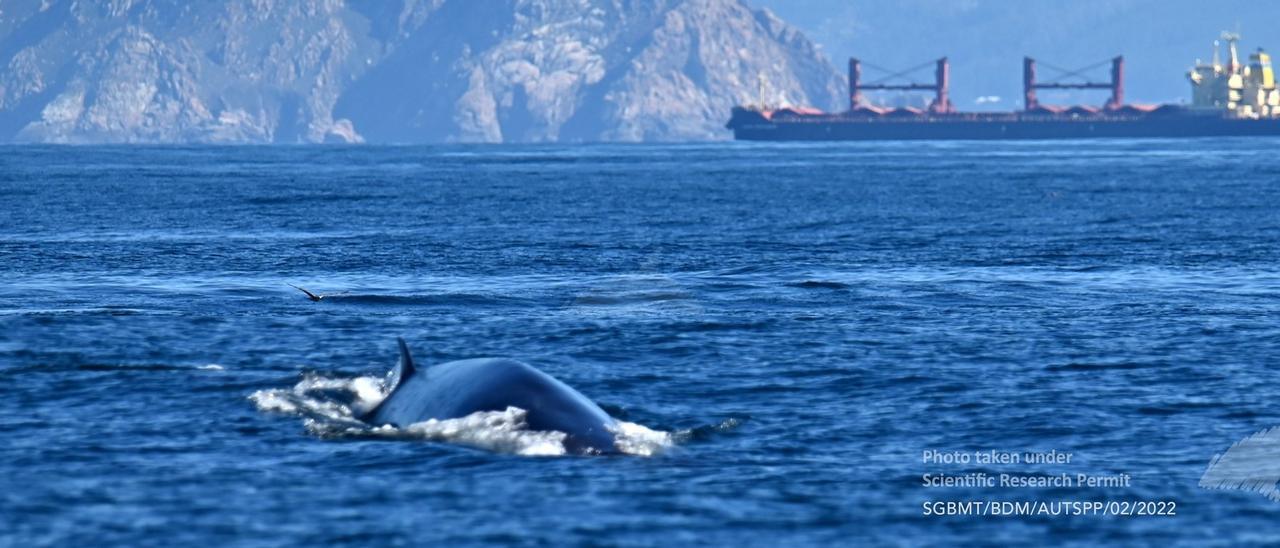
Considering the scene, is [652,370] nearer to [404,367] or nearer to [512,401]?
[404,367]

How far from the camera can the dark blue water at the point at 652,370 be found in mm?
16188

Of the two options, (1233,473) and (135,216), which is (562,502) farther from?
(135,216)

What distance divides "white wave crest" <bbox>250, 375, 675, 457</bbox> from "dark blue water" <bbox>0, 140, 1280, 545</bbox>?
98 mm

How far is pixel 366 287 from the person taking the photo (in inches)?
1471

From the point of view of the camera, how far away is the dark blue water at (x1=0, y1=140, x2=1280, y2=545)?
53.1ft

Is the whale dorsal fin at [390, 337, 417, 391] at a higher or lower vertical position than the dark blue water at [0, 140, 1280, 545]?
higher

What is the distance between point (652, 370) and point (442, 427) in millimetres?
→ 6488

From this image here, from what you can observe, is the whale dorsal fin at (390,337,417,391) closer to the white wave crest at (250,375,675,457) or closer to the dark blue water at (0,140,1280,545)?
the white wave crest at (250,375,675,457)

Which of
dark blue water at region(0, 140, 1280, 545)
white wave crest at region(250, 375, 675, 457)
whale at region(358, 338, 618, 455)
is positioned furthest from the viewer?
whale at region(358, 338, 618, 455)

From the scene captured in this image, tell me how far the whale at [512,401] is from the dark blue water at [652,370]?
394 millimetres

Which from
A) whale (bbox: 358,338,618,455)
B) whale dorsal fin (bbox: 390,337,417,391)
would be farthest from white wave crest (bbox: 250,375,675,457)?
whale dorsal fin (bbox: 390,337,417,391)

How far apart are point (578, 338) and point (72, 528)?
13338mm

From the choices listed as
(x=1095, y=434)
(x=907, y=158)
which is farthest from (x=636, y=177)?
(x=1095, y=434)

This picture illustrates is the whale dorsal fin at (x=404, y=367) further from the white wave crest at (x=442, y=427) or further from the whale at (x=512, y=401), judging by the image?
the white wave crest at (x=442, y=427)
